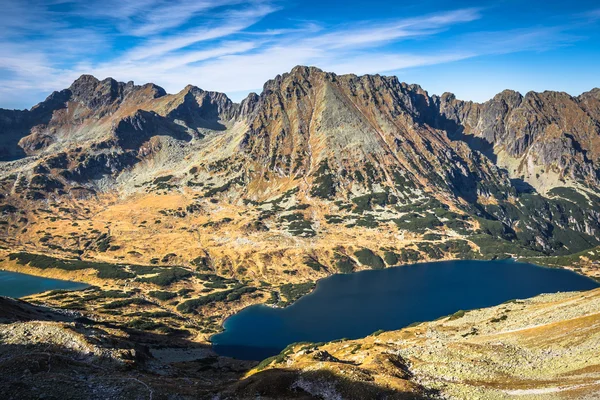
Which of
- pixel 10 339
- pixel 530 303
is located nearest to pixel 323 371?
pixel 10 339

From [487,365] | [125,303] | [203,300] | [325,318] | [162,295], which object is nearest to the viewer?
[487,365]

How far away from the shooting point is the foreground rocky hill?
165ft

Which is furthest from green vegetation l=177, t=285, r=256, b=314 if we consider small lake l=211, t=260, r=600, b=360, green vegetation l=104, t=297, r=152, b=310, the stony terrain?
the stony terrain

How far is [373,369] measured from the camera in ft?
195

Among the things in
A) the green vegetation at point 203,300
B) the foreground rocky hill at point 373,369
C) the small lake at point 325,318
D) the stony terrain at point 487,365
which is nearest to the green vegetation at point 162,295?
the green vegetation at point 203,300

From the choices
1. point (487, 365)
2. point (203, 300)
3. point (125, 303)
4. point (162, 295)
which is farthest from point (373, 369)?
point (162, 295)

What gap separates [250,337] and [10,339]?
3931 inches

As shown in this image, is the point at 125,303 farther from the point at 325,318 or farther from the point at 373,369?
the point at 373,369

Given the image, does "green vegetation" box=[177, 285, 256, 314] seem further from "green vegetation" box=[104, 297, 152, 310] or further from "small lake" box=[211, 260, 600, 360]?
"green vegetation" box=[104, 297, 152, 310]

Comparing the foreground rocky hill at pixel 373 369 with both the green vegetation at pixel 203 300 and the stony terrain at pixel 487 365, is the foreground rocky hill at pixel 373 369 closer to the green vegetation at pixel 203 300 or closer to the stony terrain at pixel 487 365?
the stony terrain at pixel 487 365

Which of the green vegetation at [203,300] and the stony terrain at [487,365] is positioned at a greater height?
the stony terrain at [487,365]

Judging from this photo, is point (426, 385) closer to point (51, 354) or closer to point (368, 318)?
point (51, 354)

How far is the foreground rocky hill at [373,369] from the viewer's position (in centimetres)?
5028

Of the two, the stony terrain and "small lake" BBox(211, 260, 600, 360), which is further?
"small lake" BBox(211, 260, 600, 360)
